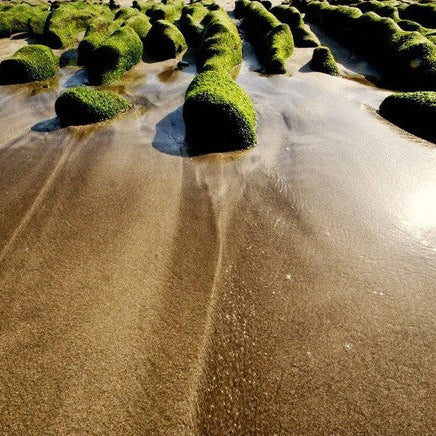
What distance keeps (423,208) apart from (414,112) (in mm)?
2711

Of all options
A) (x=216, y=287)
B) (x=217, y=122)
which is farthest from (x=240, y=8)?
(x=216, y=287)

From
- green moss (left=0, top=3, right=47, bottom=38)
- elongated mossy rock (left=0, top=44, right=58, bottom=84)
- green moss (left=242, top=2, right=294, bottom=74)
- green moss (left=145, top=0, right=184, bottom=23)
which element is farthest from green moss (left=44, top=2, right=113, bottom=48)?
green moss (left=242, top=2, right=294, bottom=74)

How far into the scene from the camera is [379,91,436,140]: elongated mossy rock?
527 centimetres

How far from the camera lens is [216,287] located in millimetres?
2738

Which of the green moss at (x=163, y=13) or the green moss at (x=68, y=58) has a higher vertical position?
the green moss at (x=163, y=13)

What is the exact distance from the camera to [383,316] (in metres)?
2.56

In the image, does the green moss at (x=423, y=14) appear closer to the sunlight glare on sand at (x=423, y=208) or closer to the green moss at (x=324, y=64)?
the green moss at (x=324, y=64)

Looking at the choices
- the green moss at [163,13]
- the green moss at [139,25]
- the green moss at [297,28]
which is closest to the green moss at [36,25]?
the green moss at [139,25]

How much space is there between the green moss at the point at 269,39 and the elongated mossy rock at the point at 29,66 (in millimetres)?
5228

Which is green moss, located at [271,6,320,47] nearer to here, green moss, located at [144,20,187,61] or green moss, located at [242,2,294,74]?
green moss, located at [242,2,294,74]

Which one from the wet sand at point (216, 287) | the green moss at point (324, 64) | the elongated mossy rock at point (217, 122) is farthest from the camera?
the green moss at point (324, 64)

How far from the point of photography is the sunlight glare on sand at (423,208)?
11.2 feet

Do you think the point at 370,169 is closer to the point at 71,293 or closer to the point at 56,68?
the point at 71,293

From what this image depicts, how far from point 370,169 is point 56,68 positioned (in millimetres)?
7522
